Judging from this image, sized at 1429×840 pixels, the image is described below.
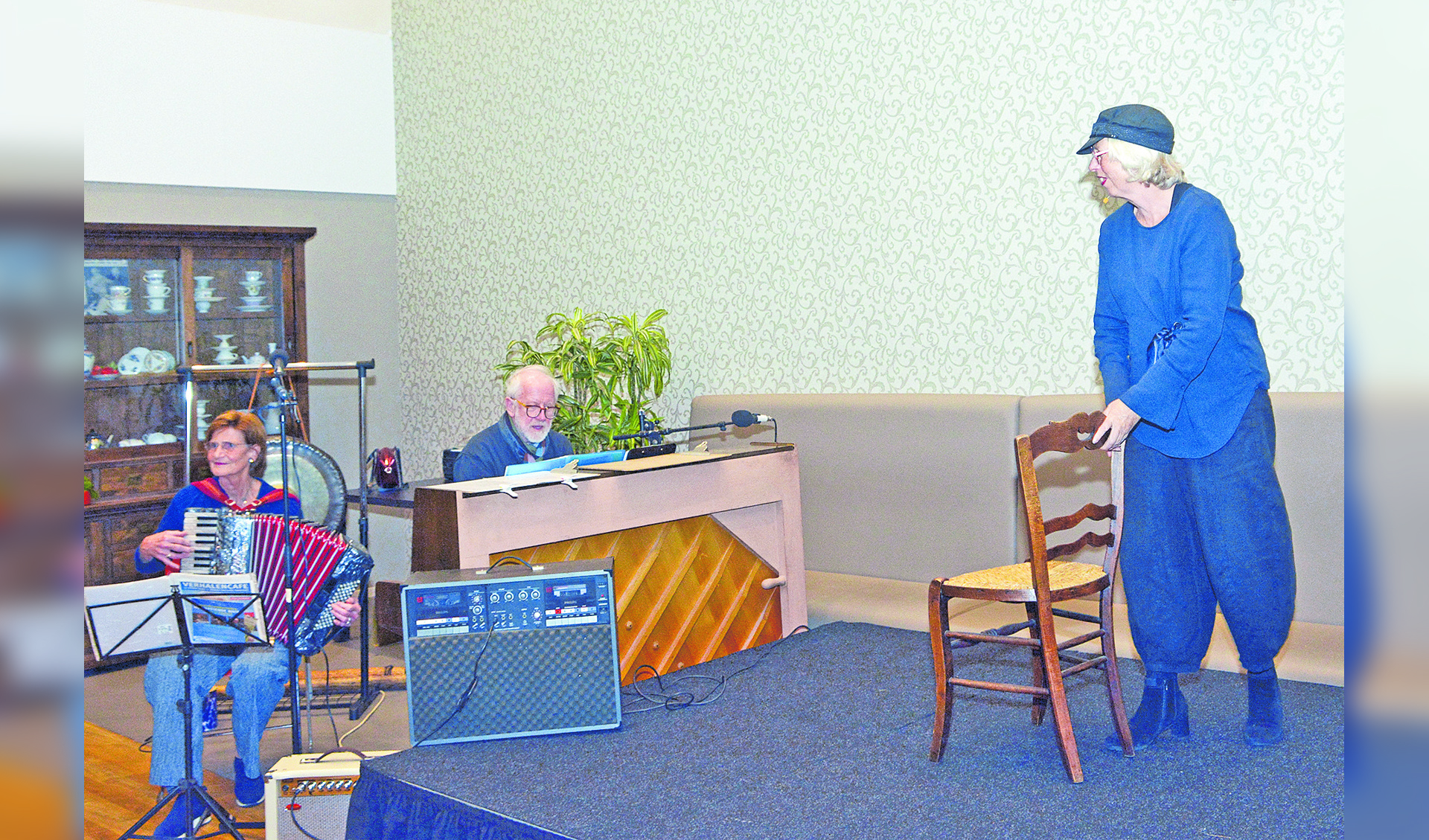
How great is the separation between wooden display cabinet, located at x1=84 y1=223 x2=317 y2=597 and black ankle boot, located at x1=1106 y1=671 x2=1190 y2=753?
3788mm

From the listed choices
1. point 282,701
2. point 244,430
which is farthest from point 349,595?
point 282,701

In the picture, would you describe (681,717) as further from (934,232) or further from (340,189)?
(340,189)

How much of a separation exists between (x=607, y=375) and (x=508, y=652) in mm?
2440

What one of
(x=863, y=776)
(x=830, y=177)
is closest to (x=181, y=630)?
(x=863, y=776)

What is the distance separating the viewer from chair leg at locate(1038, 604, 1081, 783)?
7.84 feet

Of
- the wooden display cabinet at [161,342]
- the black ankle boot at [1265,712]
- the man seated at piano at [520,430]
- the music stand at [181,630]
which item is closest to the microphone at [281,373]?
the music stand at [181,630]

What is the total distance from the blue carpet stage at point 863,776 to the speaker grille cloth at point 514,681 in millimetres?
51

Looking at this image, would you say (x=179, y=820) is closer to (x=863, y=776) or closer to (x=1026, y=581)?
(x=863, y=776)

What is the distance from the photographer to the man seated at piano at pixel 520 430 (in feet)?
12.5

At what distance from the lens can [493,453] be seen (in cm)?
384

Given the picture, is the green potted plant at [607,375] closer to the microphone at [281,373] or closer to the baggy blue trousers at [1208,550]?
the microphone at [281,373]

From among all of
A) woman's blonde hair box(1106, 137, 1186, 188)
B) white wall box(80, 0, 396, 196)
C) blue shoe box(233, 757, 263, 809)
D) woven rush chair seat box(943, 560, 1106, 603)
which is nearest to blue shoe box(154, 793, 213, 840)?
blue shoe box(233, 757, 263, 809)
